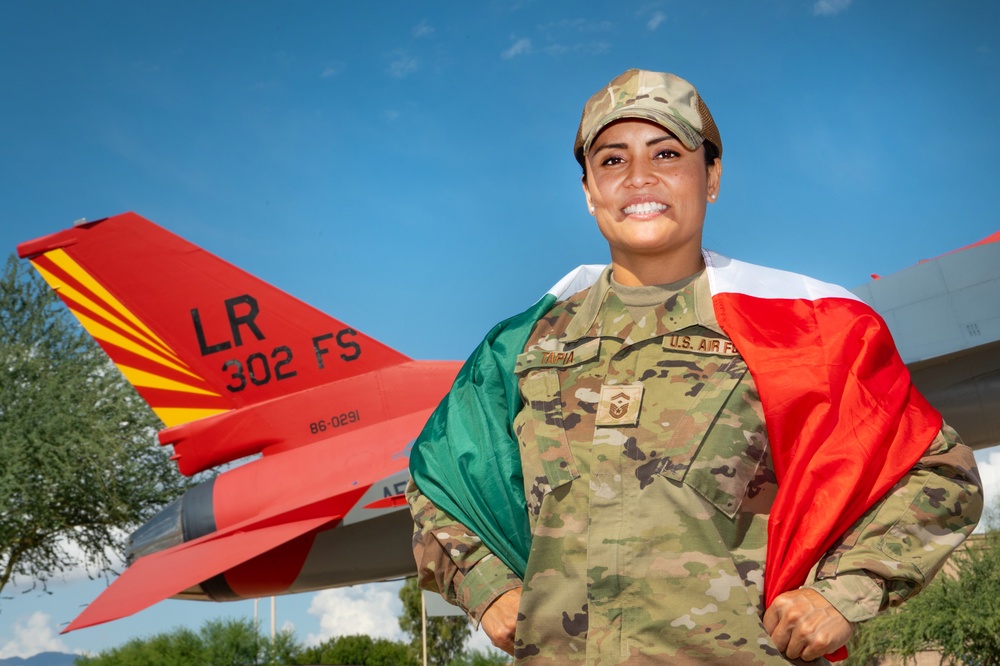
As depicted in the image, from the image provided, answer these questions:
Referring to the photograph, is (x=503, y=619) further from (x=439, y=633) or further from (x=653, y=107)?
(x=439, y=633)

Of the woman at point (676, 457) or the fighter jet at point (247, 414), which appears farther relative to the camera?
the fighter jet at point (247, 414)

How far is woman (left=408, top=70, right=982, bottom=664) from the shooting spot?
1802mm

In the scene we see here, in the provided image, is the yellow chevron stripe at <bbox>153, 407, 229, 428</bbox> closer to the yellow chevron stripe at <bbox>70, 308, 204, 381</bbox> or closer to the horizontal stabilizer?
the yellow chevron stripe at <bbox>70, 308, 204, 381</bbox>

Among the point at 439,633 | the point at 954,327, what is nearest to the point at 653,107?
the point at 954,327

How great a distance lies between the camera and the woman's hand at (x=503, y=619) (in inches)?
76.6

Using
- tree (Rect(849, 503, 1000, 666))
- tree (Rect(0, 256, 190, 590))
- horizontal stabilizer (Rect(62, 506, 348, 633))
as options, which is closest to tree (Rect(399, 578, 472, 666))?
tree (Rect(0, 256, 190, 590))

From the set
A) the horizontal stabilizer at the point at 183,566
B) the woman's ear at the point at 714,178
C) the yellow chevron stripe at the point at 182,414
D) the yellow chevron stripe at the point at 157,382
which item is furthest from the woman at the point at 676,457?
the yellow chevron stripe at the point at 157,382

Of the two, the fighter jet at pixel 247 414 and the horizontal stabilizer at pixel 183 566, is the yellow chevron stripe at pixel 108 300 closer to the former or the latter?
the fighter jet at pixel 247 414

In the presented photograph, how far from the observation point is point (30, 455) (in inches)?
679

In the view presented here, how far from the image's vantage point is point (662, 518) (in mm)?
1854

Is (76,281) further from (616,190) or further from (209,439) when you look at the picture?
(616,190)

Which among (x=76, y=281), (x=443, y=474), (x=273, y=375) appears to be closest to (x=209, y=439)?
(x=273, y=375)

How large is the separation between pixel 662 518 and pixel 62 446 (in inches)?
701

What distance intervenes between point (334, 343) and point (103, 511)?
12.0 metres
